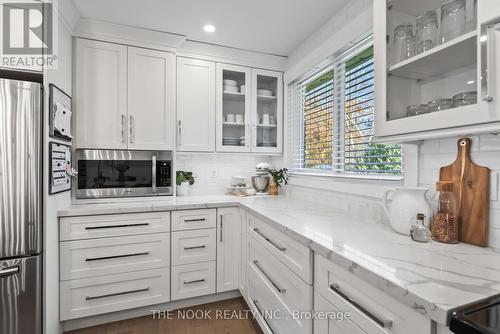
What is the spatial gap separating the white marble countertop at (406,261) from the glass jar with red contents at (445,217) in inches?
1.8

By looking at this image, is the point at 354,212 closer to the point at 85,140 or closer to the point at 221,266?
the point at 221,266

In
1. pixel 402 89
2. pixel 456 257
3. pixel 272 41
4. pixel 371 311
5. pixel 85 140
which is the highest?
pixel 272 41

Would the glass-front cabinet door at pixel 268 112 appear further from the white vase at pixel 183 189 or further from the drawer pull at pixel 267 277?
the drawer pull at pixel 267 277

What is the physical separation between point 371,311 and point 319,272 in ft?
0.96

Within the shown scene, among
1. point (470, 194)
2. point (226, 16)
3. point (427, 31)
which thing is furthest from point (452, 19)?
point (226, 16)

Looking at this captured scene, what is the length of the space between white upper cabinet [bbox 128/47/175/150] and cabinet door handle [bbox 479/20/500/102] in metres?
2.18

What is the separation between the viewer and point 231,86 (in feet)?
8.91

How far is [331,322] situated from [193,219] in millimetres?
1389

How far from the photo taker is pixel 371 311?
2.89ft

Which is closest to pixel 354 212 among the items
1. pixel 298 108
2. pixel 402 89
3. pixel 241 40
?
pixel 402 89

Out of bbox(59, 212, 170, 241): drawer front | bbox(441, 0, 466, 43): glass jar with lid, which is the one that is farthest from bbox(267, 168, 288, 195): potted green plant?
bbox(441, 0, 466, 43): glass jar with lid

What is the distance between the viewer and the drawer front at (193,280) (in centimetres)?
213

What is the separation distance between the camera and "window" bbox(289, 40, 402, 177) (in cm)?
175

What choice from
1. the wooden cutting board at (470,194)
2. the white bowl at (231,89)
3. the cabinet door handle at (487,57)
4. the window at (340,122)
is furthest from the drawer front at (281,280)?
the white bowl at (231,89)
